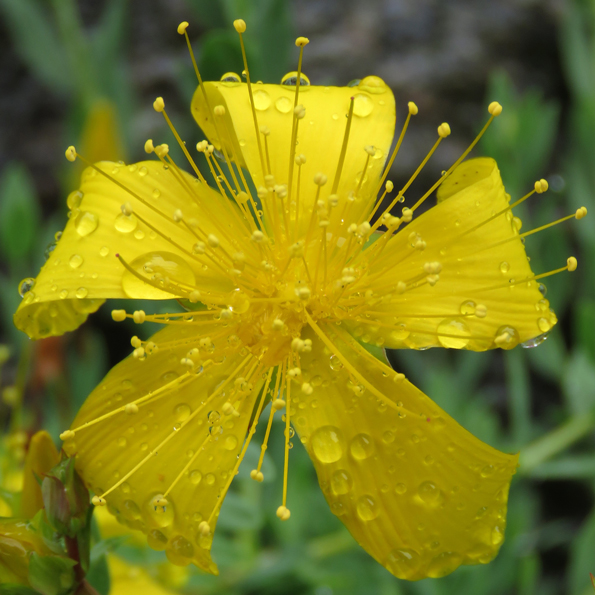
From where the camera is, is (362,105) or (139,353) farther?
(362,105)

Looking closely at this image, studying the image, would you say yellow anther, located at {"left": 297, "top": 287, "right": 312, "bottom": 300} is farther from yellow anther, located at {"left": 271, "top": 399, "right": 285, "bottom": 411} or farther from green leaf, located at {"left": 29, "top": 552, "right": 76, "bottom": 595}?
green leaf, located at {"left": 29, "top": 552, "right": 76, "bottom": 595}

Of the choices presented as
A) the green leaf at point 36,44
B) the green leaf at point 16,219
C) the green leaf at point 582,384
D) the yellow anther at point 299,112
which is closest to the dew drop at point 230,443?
the yellow anther at point 299,112

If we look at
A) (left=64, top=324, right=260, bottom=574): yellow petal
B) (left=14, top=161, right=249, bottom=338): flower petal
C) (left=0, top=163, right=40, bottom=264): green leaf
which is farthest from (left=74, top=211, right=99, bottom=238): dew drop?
(left=0, top=163, right=40, bottom=264): green leaf

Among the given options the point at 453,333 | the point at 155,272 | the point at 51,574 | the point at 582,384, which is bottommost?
the point at 582,384

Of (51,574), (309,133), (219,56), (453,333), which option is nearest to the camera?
(51,574)

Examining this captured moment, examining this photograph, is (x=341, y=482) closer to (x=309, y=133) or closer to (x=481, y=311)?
(x=481, y=311)

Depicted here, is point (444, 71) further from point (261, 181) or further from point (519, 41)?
point (261, 181)

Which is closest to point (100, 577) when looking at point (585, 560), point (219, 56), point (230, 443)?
point (230, 443)

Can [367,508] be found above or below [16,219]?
below
